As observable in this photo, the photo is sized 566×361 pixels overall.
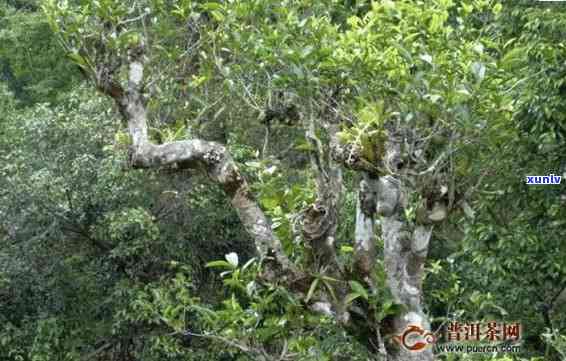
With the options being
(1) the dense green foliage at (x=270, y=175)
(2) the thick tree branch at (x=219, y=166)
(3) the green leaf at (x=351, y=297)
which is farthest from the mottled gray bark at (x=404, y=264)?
(2) the thick tree branch at (x=219, y=166)

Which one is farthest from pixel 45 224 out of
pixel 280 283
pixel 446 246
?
pixel 280 283

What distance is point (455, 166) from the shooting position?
3.57 m

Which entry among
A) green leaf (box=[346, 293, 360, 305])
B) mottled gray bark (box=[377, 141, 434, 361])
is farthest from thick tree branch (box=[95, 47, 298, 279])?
mottled gray bark (box=[377, 141, 434, 361])

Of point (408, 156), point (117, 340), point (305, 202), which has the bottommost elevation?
point (117, 340)

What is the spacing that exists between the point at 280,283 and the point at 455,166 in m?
0.82

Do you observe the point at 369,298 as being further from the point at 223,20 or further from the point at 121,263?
the point at 121,263

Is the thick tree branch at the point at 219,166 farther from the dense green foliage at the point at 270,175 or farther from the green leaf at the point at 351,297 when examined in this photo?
the green leaf at the point at 351,297

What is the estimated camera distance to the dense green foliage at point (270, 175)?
3.50m

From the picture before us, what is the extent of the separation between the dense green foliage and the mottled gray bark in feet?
0.18

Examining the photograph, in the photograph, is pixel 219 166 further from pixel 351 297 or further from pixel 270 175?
pixel 351 297

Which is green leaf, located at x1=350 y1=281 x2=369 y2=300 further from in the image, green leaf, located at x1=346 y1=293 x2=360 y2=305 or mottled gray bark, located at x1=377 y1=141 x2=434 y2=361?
mottled gray bark, located at x1=377 y1=141 x2=434 y2=361

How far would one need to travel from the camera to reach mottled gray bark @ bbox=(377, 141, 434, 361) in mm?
3494

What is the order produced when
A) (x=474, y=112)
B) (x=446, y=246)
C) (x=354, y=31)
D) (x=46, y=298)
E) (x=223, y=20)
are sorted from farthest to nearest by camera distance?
1. (x=46, y=298)
2. (x=446, y=246)
3. (x=223, y=20)
4. (x=354, y=31)
5. (x=474, y=112)

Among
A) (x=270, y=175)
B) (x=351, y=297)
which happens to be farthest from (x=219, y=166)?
(x=351, y=297)
